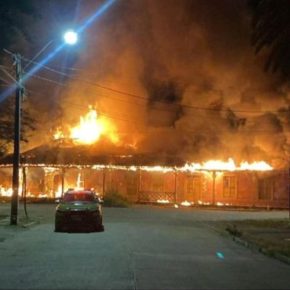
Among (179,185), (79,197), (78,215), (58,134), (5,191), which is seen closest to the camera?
(78,215)

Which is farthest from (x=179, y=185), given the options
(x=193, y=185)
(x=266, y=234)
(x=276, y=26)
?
(x=276, y=26)

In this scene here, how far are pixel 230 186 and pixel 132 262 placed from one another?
31780 millimetres

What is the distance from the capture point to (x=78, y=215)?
22.1m

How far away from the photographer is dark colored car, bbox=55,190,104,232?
22125 millimetres

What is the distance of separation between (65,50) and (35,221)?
115ft

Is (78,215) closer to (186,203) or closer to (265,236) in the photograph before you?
(265,236)

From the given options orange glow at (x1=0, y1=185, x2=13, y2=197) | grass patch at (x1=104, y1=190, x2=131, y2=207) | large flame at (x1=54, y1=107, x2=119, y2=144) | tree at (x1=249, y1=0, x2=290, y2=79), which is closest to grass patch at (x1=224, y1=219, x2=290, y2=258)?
tree at (x1=249, y1=0, x2=290, y2=79)

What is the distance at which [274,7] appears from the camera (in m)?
16.3

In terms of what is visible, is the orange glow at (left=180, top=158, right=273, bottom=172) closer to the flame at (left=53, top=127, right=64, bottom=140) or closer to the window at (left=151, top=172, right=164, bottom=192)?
the window at (left=151, top=172, right=164, bottom=192)

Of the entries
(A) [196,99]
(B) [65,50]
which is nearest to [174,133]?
(A) [196,99]

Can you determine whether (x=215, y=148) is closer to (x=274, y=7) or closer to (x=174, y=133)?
(x=174, y=133)

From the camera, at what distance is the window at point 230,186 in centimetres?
4481

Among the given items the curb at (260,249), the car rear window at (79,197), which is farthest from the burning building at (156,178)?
the curb at (260,249)

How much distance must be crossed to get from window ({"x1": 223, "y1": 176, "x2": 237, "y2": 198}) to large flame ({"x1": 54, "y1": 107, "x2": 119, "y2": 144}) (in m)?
12.4
